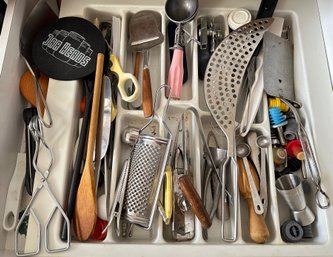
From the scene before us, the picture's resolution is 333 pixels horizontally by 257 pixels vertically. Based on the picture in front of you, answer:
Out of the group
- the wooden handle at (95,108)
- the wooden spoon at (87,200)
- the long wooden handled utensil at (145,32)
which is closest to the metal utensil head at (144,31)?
the long wooden handled utensil at (145,32)

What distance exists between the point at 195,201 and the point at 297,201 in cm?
19

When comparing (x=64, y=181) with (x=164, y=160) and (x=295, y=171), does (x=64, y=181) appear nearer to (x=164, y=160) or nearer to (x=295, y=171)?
(x=164, y=160)

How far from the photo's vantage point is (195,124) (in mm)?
719

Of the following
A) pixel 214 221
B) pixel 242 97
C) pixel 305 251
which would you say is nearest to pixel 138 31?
pixel 242 97

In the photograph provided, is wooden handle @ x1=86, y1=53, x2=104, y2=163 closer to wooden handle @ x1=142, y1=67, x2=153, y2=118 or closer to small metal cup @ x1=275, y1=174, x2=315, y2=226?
wooden handle @ x1=142, y1=67, x2=153, y2=118

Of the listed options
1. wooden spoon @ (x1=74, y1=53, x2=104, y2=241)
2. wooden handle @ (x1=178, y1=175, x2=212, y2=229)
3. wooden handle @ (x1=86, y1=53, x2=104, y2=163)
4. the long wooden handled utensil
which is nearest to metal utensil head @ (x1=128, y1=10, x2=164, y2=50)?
the long wooden handled utensil

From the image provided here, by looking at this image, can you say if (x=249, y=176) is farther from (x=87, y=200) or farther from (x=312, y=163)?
(x=87, y=200)

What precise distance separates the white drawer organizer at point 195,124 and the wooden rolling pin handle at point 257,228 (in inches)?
0.6

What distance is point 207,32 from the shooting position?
31.7 inches

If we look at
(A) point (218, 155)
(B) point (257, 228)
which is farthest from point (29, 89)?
(B) point (257, 228)

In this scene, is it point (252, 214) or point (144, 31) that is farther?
point (144, 31)

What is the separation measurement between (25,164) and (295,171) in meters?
0.51

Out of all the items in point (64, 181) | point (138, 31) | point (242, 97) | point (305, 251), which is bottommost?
point (305, 251)

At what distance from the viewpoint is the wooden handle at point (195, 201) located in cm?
60
